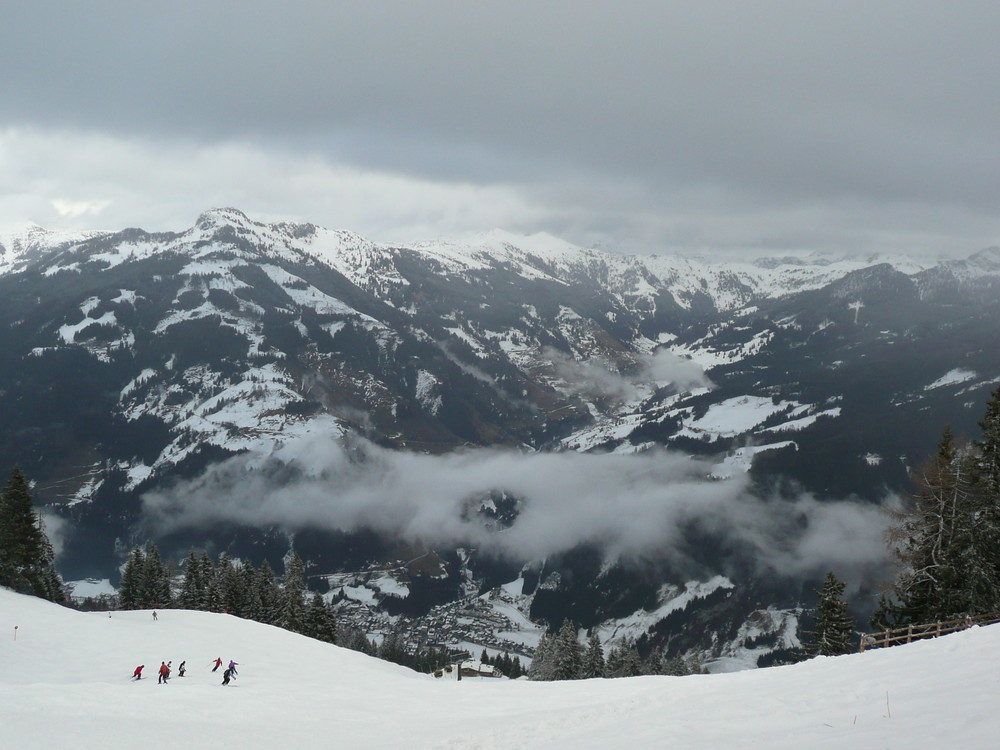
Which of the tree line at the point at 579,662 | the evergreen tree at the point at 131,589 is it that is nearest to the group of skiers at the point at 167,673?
the tree line at the point at 579,662

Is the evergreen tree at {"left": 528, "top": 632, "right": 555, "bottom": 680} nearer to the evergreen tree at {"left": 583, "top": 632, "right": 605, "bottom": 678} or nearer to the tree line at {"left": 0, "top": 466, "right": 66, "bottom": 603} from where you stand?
the evergreen tree at {"left": 583, "top": 632, "right": 605, "bottom": 678}

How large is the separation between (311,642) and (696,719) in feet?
155

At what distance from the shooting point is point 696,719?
18453 mm

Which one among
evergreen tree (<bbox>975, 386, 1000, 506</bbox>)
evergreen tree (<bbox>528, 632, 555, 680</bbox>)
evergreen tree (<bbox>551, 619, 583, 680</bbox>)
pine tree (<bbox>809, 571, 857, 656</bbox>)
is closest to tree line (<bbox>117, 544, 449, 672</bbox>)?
evergreen tree (<bbox>528, 632, 555, 680</bbox>)

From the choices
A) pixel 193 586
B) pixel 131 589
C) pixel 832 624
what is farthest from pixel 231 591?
pixel 832 624

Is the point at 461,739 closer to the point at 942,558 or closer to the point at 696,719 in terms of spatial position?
the point at 696,719

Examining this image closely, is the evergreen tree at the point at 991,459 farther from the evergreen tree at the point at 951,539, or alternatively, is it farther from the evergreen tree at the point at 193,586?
the evergreen tree at the point at 193,586

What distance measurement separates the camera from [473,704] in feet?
103

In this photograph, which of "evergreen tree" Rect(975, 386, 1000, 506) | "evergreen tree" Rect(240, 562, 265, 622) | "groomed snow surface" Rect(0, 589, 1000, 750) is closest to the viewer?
"groomed snow surface" Rect(0, 589, 1000, 750)

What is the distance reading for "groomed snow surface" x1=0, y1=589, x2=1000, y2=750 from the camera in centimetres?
1549

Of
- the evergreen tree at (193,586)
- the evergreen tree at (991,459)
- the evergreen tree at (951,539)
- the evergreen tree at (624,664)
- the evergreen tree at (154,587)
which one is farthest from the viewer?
the evergreen tree at (624,664)

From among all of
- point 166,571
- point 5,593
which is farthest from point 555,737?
point 166,571

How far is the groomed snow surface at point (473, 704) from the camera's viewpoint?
1549 cm

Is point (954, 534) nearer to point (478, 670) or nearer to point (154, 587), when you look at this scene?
point (154, 587)
